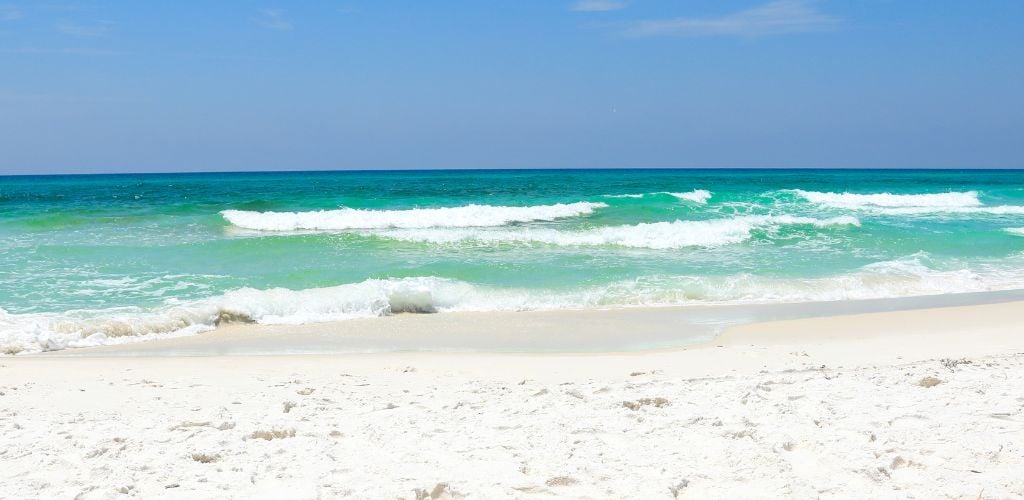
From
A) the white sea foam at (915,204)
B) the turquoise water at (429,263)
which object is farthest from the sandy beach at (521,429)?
the white sea foam at (915,204)

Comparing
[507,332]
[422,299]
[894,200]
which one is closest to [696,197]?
[894,200]

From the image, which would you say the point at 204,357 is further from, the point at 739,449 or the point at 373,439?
the point at 739,449

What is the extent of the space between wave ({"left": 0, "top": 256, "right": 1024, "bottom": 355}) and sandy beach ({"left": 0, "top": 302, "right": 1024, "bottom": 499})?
62.1 inches

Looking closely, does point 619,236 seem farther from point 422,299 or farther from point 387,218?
point 387,218

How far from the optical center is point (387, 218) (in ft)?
73.6

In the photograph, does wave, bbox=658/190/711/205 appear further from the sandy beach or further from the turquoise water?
the sandy beach

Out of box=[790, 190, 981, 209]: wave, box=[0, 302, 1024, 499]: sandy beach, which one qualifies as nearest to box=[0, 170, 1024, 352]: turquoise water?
box=[0, 302, 1024, 499]: sandy beach

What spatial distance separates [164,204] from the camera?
25516 mm

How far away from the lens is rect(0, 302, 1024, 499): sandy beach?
3498 millimetres

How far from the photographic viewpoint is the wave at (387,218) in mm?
21411

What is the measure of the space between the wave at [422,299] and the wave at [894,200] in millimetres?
18023

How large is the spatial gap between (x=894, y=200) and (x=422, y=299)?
27265mm

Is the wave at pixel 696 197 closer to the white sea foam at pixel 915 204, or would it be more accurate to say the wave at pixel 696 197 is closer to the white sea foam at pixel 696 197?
the white sea foam at pixel 696 197

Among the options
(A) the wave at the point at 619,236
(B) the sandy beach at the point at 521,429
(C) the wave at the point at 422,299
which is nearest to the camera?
(B) the sandy beach at the point at 521,429
